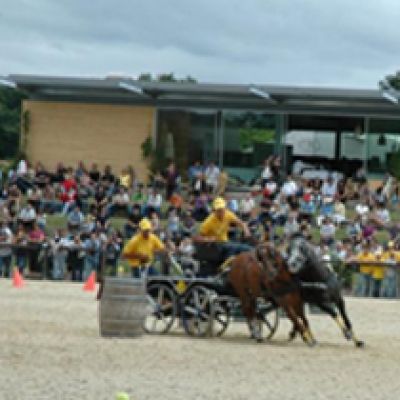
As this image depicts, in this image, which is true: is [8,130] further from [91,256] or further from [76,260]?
[91,256]

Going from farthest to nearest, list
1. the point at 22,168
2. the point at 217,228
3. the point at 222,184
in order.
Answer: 1. the point at 22,168
2. the point at 222,184
3. the point at 217,228

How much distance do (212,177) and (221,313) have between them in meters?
23.4

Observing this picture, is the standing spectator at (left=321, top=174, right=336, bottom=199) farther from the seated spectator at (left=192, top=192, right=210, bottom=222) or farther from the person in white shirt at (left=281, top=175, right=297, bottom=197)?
the seated spectator at (left=192, top=192, right=210, bottom=222)

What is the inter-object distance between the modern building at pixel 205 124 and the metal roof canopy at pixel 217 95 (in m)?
0.04

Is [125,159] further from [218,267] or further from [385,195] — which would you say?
[218,267]

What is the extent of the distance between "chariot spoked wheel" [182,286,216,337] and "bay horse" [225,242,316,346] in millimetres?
404

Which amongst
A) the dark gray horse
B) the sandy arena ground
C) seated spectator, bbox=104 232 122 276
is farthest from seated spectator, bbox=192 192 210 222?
the dark gray horse

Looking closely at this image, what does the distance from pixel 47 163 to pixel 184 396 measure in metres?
35.6

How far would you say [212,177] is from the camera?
41781mm

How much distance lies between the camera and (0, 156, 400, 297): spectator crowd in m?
30.7

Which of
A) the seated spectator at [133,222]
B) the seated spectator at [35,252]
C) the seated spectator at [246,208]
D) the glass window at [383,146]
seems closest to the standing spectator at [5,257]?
the seated spectator at [35,252]

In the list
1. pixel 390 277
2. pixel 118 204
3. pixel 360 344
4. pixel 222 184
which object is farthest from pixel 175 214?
pixel 360 344

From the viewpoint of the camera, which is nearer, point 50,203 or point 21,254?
point 21,254

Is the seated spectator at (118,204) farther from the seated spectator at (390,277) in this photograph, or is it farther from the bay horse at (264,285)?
the bay horse at (264,285)
